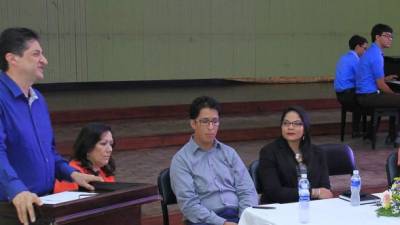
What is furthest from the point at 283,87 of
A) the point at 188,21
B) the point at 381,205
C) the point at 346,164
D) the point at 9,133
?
the point at 9,133

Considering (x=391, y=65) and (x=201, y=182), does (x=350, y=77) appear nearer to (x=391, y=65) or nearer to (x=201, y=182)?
(x=391, y=65)

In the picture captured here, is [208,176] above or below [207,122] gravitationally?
below

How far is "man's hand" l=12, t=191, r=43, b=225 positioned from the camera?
2.12 m

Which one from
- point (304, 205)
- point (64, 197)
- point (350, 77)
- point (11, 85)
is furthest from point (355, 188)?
point (350, 77)

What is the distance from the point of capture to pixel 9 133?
2.45 m

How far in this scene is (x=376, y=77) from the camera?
7.40m

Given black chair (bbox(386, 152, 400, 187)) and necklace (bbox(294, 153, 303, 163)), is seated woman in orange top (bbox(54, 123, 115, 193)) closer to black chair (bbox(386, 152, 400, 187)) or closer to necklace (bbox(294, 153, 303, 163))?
necklace (bbox(294, 153, 303, 163))

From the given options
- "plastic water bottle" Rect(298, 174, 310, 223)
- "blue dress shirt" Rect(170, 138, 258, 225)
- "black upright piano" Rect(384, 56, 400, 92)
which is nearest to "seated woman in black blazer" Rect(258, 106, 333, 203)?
"blue dress shirt" Rect(170, 138, 258, 225)

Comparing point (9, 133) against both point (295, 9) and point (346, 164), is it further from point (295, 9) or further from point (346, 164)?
point (295, 9)

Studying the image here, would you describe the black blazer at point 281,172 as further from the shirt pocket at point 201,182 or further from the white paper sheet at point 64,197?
the white paper sheet at point 64,197

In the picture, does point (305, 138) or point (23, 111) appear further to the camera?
point (305, 138)

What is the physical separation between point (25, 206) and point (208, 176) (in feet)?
5.26

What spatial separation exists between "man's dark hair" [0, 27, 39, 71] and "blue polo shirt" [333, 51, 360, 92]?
595cm

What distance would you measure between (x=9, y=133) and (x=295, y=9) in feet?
32.7
